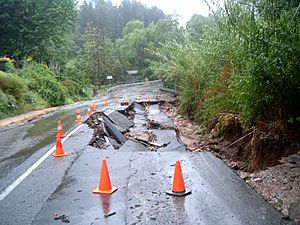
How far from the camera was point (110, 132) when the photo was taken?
13.0 metres

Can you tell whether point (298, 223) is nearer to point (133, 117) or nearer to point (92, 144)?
point (92, 144)

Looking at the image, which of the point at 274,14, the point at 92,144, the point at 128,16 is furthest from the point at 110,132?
the point at 128,16

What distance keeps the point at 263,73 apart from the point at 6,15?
34.0 metres

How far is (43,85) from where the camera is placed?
31.2m

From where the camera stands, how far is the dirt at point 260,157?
575 cm

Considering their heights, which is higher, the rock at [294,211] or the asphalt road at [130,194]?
the asphalt road at [130,194]

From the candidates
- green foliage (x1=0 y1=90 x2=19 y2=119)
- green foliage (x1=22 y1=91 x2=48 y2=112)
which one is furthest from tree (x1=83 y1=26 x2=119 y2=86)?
green foliage (x1=0 y1=90 x2=19 y2=119)

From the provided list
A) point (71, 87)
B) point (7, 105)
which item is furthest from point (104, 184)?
point (71, 87)

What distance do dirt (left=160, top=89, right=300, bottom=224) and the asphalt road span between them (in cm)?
27

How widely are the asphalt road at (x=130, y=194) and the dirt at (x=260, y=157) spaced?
0.87 feet

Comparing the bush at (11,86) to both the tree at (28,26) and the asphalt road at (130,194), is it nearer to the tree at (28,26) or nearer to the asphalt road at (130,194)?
the asphalt road at (130,194)

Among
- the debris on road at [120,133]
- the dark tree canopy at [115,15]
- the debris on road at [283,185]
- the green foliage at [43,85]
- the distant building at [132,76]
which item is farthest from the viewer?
the dark tree canopy at [115,15]

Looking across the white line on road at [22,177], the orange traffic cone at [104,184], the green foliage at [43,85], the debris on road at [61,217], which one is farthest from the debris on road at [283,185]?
the green foliage at [43,85]

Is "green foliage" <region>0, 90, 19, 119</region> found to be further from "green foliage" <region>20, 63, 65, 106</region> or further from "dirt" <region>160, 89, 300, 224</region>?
"dirt" <region>160, 89, 300, 224</region>
